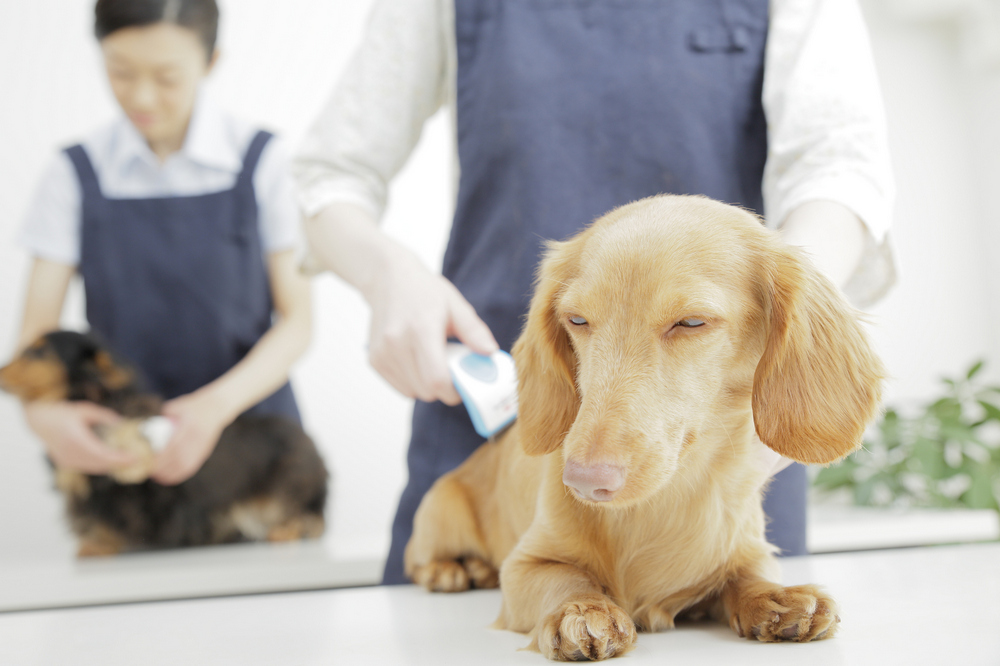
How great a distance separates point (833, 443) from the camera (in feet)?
1.85

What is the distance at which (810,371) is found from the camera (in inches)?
22.6

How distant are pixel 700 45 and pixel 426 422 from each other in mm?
603

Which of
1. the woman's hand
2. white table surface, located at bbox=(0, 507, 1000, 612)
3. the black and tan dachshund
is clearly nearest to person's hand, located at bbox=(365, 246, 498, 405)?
the woman's hand

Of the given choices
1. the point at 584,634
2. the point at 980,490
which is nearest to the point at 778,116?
the point at 584,634

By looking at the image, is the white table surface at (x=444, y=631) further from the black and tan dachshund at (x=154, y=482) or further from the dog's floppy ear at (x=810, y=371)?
the black and tan dachshund at (x=154, y=482)

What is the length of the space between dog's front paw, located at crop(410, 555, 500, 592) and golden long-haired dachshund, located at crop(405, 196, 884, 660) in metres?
0.24

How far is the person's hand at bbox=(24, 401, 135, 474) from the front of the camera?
2080 millimetres

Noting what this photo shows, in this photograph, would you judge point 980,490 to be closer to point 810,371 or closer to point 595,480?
point 810,371

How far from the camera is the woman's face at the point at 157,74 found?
2.17 m

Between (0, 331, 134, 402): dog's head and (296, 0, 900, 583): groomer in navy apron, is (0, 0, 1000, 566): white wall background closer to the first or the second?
(0, 331, 134, 402): dog's head

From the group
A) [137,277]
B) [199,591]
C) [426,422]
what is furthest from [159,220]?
[426,422]

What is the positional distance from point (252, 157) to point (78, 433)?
93cm

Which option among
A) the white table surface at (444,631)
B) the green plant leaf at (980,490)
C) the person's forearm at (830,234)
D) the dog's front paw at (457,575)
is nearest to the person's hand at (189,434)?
the white table surface at (444,631)

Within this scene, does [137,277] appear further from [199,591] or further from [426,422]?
[426,422]
